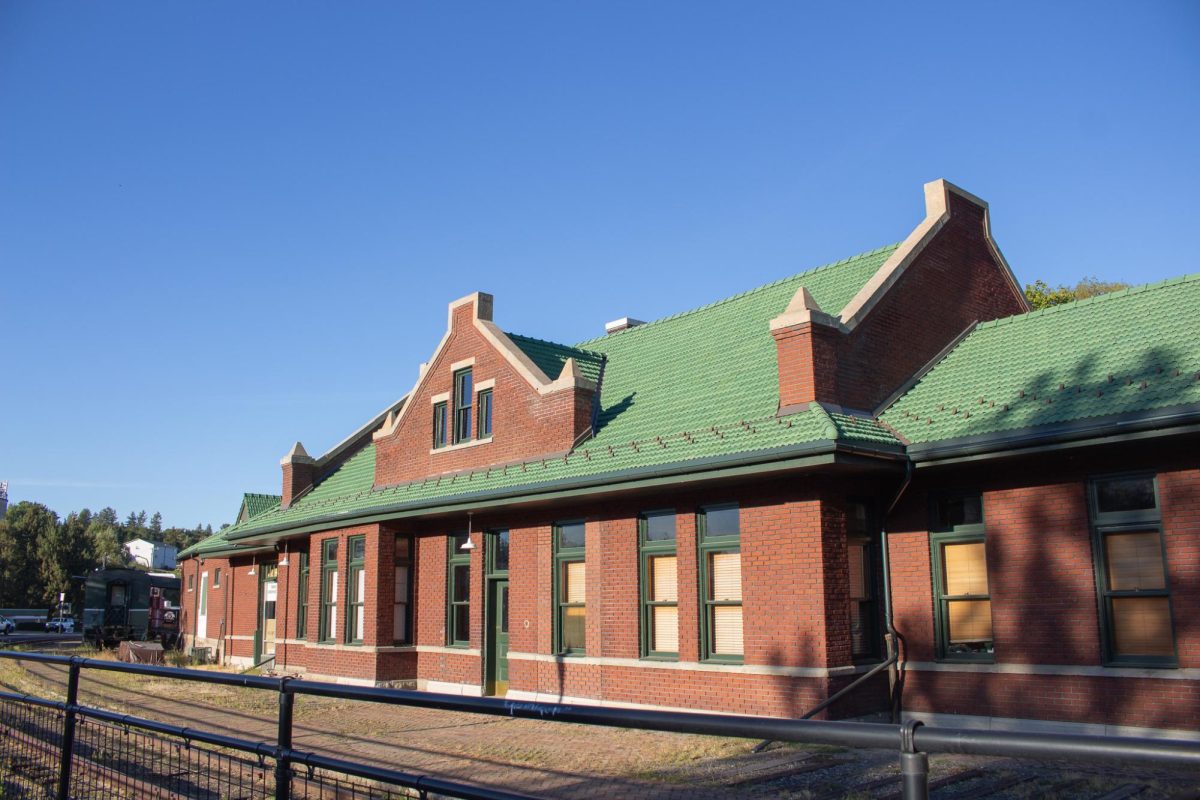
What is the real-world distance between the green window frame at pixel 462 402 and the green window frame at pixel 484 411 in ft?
1.02

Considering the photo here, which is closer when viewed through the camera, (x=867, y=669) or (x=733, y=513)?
(x=867, y=669)

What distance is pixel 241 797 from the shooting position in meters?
7.23


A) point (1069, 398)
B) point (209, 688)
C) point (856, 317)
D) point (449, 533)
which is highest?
point (856, 317)

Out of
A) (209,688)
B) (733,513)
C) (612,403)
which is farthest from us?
(209,688)

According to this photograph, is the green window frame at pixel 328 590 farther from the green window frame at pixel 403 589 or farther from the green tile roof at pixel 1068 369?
the green tile roof at pixel 1068 369

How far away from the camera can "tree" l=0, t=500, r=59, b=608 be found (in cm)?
8662

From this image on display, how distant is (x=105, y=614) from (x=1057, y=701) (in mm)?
38982

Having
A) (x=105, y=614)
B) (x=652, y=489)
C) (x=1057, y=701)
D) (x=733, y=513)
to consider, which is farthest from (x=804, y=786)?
(x=105, y=614)

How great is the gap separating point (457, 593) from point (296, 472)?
29.9ft

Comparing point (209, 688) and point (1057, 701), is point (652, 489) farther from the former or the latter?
point (209, 688)

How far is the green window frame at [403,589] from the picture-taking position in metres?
21.6

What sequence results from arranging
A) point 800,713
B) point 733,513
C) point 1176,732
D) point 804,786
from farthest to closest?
1. point 733,513
2. point 800,713
3. point 1176,732
4. point 804,786

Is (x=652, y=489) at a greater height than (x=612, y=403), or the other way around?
(x=612, y=403)

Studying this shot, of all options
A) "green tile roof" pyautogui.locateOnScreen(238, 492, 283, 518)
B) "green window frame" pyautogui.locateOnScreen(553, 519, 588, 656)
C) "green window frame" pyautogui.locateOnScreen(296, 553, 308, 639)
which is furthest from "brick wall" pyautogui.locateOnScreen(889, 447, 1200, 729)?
"green tile roof" pyautogui.locateOnScreen(238, 492, 283, 518)
